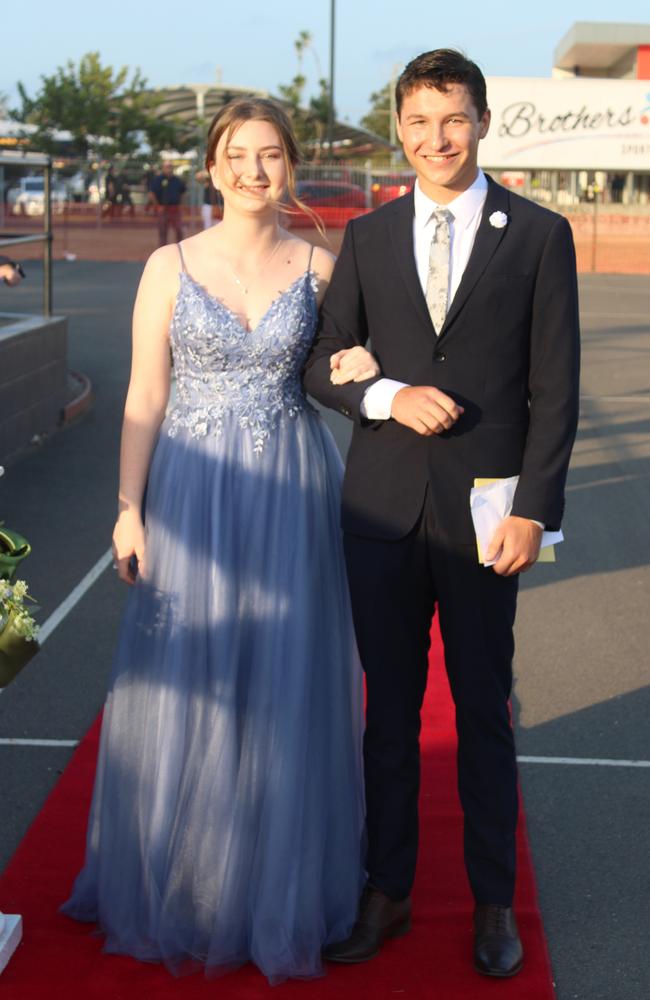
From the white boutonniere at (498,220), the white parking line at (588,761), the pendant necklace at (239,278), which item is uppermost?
the white boutonniere at (498,220)

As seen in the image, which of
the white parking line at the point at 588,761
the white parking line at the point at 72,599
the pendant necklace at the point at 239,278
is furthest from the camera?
the white parking line at the point at 72,599

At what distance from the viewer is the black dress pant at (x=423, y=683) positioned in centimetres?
324

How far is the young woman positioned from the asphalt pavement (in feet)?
2.32

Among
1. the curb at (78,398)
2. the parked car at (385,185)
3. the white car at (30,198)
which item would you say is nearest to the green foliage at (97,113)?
the white car at (30,198)

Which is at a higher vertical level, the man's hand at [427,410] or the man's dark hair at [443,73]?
the man's dark hair at [443,73]

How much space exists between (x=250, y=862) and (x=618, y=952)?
1.00 meters

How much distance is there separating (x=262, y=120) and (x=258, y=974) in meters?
2.10

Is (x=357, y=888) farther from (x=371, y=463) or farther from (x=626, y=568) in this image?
(x=626, y=568)

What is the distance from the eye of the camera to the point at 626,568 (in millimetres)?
7395

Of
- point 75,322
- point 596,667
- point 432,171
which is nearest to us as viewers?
point 432,171

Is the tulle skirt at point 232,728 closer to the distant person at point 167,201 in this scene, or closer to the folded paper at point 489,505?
the folded paper at point 489,505

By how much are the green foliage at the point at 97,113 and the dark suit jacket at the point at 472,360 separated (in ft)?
170

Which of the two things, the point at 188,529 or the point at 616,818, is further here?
the point at 616,818

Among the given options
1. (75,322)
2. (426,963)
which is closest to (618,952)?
(426,963)
